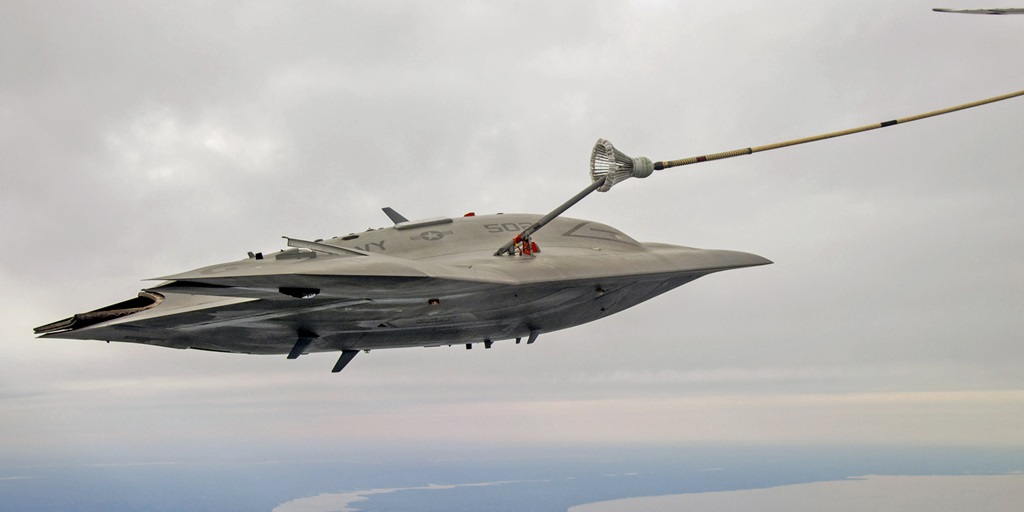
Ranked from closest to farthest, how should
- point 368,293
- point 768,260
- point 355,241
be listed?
point 368,293
point 355,241
point 768,260

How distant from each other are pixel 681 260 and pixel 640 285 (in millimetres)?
1235

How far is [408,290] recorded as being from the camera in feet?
62.6

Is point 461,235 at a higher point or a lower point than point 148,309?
higher

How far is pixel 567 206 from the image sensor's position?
2217 centimetres

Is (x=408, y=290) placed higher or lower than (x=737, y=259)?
lower

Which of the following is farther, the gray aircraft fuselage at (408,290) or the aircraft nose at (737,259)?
the aircraft nose at (737,259)

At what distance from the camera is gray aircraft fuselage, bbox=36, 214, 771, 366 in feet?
60.1

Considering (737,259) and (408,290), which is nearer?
(408,290)

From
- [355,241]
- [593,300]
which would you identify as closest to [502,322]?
[593,300]

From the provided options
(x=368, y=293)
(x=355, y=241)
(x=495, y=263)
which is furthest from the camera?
(x=355, y=241)

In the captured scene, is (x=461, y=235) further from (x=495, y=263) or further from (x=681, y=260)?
(x=681, y=260)

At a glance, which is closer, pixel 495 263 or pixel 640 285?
pixel 495 263

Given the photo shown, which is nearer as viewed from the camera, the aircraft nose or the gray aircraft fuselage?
the gray aircraft fuselage

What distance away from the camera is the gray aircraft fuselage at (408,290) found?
1831 cm
